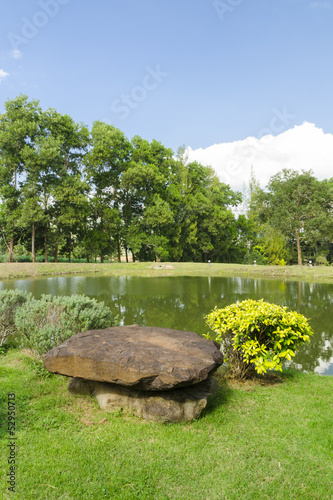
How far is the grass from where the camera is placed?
2379 mm

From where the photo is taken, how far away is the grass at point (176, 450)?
2.38 meters

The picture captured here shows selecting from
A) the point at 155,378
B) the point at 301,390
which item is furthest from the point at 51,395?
the point at 301,390

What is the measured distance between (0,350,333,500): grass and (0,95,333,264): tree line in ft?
89.1

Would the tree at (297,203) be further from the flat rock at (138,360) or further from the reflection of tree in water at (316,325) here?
the flat rock at (138,360)

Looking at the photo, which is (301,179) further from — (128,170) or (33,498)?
(33,498)

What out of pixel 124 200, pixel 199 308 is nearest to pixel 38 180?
pixel 124 200

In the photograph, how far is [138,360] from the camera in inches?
132

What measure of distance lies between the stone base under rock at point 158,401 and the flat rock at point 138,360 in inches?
10.2

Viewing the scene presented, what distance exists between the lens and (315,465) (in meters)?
2.65

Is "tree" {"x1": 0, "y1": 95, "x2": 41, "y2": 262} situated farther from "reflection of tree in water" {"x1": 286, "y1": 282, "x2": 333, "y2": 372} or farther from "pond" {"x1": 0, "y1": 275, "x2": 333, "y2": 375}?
"reflection of tree in water" {"x1": 286, "y1": 282, "x2": 333, "y2": 372}

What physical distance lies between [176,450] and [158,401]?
24.3 inches

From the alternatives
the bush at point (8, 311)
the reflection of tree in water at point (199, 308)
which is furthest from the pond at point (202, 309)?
the bush at point (8, 311)

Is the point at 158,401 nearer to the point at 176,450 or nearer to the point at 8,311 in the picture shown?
the point at 176,450

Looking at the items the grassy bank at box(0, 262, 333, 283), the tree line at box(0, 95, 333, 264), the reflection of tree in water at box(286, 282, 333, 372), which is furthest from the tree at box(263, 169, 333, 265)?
the reflection of tree in water at box(286, 282, 333, 372)
